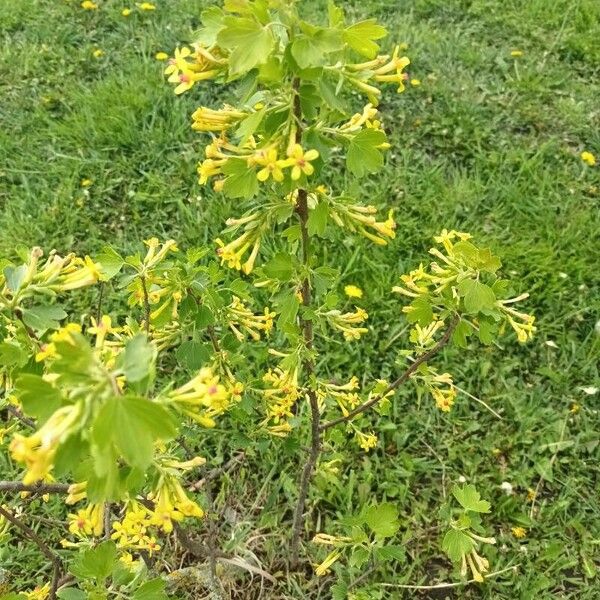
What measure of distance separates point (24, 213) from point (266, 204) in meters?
2.11

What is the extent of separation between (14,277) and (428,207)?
2.25 metres

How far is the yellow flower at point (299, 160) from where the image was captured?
106cm

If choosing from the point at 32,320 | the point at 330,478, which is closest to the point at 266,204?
the point at 32,320

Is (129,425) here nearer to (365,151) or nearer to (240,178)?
(240,178)

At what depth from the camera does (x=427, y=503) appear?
231 cm

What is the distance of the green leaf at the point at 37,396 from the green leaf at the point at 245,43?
1.68 feet

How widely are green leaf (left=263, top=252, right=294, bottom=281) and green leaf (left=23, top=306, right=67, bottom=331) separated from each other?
1.41 ft

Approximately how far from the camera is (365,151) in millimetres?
1190

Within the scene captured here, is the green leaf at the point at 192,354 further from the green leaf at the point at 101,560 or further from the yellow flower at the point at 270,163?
the yellow flower at the point at 270,163

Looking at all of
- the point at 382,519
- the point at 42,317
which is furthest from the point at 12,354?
the point at 382,519

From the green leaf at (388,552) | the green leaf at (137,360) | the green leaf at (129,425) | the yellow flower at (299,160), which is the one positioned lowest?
the green leaf at (388,552)

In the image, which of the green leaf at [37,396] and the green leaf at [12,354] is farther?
the green leaf at [12,354]

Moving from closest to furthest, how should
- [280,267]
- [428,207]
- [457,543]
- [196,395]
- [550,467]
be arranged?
[196,395] < [280,267] < [457,543] < [550,467] < [428,207]

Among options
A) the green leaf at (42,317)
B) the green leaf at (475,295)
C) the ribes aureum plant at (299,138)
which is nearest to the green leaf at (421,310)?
the ribes aureum plant at (299,138)
